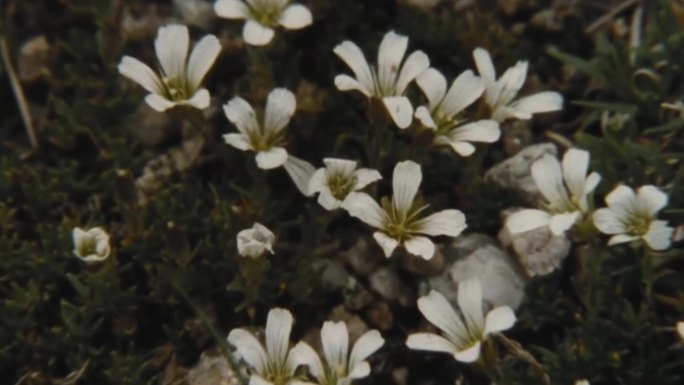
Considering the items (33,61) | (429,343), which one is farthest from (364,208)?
(33,61)

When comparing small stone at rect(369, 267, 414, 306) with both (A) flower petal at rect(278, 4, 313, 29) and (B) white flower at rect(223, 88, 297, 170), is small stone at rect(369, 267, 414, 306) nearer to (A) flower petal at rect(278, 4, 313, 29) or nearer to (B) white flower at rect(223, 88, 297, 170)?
(B) white flower at rect(223, 88, 297, 170)

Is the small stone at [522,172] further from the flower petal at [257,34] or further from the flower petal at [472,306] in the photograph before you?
the flower petal at [257,34]

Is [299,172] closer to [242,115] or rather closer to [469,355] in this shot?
[242,115]

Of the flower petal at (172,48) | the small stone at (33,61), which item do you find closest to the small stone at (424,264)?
the flower petal at (172,48)

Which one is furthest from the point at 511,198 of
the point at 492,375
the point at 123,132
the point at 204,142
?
the point at 123,132

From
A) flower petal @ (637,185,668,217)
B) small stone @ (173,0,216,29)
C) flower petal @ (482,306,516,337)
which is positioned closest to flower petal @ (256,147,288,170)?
flower petal @ (482,306,516,337)
